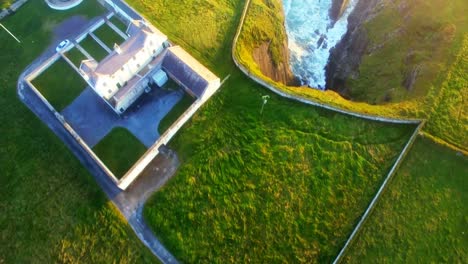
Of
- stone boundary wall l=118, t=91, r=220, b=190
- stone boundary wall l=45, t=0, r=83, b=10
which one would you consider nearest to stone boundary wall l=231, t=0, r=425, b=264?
stone boundary wall l=118, t=91, r=220, b=190

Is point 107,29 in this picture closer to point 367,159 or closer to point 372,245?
point 367,159

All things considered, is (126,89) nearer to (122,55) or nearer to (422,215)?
(122,55)

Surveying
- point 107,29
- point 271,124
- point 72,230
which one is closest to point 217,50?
point 271,124

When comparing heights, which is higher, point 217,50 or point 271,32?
point 271,32

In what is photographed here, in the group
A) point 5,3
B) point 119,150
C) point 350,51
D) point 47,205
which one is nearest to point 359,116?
point 350,51

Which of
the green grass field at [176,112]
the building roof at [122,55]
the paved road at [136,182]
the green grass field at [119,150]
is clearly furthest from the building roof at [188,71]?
the green grass field at [119,150]

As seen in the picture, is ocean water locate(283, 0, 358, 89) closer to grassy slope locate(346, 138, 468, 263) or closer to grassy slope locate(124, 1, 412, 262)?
grassy slope locate(124, 1, 412, 262)
